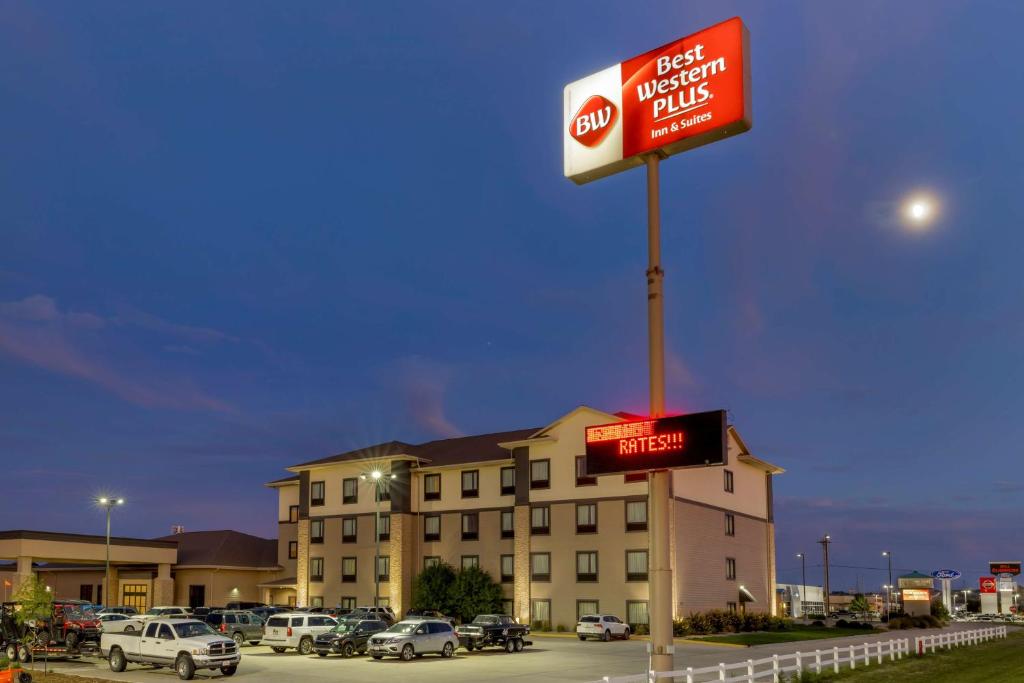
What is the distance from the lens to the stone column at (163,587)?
3022 inches

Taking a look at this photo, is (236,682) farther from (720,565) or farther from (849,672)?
(720,565)

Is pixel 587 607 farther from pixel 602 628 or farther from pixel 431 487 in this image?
pixel 431 487

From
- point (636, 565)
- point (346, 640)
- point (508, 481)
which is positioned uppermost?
point (508, 481)

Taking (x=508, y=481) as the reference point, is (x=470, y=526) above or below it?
below

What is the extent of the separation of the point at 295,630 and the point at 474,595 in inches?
863

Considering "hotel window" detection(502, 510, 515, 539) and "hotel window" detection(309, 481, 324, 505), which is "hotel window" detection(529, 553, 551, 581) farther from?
"hotel window" detection(309, 481, 324, 505)

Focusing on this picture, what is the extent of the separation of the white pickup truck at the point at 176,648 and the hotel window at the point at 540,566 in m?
32.2

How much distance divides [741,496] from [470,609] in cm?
2070

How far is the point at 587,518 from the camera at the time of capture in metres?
60.8

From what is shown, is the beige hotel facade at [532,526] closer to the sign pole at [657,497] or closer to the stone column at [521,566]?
the stone column at [521,566]

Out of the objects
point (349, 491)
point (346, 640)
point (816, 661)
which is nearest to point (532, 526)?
point (349, 491)

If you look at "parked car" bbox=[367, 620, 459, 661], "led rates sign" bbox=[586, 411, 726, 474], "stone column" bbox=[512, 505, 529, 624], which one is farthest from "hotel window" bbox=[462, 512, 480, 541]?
"led rates sign" bbox=[586, 411, 726, 474]

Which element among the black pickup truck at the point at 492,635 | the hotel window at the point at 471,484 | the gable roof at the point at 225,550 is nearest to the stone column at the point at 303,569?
the gable roof at the point at 225,550

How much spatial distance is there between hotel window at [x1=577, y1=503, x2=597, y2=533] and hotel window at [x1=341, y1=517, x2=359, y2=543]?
19.3 meters
